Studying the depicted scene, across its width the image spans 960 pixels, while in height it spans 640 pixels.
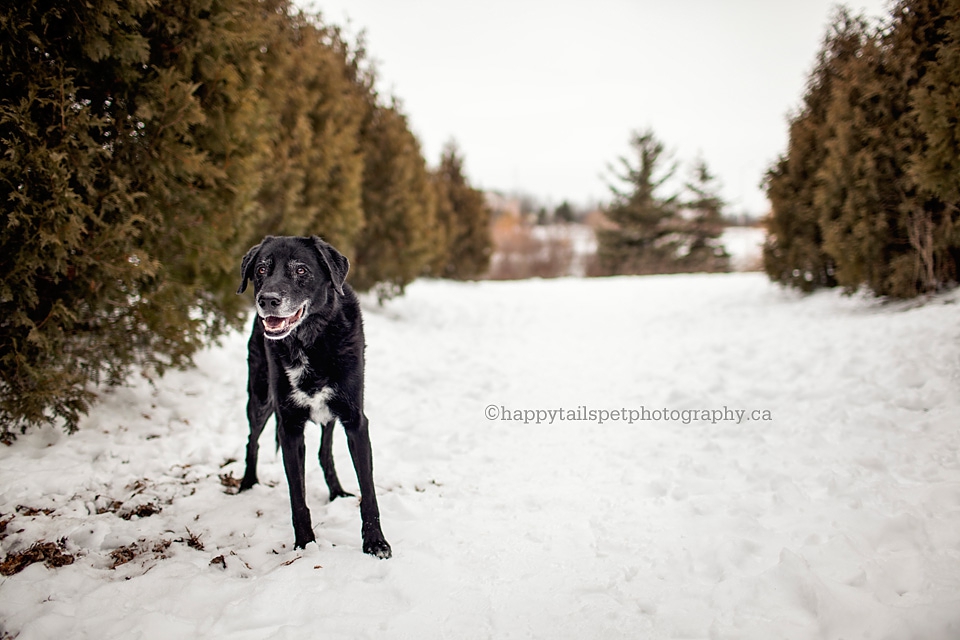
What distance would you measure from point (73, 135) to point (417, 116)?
33.7 feet

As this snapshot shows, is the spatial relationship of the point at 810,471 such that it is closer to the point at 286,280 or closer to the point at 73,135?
the point at 286,280

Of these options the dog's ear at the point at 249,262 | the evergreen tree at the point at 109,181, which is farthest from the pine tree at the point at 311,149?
the dog's ear at the point at 249,262

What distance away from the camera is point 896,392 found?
4.07 m

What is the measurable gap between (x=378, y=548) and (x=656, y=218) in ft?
101

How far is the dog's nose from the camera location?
238 cm

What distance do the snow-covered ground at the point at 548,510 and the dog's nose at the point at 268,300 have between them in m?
1.33

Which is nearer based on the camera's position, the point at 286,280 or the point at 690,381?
the point at 286,280

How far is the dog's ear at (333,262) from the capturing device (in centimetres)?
274

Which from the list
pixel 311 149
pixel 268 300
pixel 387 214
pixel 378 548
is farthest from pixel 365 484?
pixel 387 214

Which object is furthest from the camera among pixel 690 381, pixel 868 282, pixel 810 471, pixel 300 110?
pixel 300 110

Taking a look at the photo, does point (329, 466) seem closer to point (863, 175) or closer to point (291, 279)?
point (291, 279)

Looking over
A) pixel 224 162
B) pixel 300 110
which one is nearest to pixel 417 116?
pixel 300 110

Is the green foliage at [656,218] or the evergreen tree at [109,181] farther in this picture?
the green foliage at [656,218]

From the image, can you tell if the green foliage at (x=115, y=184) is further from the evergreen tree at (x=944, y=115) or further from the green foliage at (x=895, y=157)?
the green foliage at (x=895, y=157)
